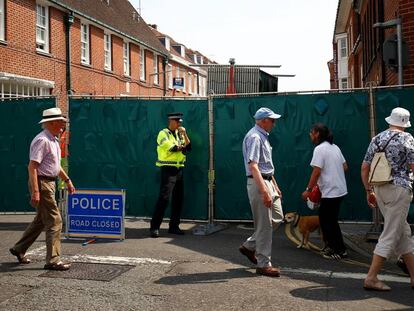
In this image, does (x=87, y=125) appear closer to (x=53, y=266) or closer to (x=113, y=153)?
(x=113, y=153)

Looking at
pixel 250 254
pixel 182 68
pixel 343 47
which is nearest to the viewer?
pixel 250 254

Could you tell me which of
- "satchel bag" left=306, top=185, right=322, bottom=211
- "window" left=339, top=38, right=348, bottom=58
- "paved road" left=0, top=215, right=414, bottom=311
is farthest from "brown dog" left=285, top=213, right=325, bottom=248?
"window" left=339, top=38, right=348, bottom=58

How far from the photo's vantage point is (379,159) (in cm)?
557

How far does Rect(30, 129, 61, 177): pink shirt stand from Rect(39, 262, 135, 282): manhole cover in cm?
117

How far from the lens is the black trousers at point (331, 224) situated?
7.09m

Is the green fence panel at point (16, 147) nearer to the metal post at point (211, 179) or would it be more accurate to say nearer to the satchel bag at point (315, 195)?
the metal post at point (211, 179)

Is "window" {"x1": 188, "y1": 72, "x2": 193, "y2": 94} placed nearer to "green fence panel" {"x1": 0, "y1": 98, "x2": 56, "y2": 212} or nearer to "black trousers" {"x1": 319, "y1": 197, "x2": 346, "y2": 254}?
"green fence panel" {"x1": 0, "y1": 98, "x2": 56, "y2": 212}

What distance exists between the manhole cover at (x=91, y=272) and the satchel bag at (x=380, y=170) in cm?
302

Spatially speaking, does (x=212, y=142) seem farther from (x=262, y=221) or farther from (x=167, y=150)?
(x=262, y=221)

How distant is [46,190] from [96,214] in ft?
6.09

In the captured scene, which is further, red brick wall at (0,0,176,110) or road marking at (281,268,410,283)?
red brick wall at (0,0,176,110)

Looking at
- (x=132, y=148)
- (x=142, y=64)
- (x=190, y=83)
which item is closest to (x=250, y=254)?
(x=132, y=148)

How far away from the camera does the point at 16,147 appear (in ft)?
31.8

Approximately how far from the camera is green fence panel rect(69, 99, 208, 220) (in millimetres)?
9047
